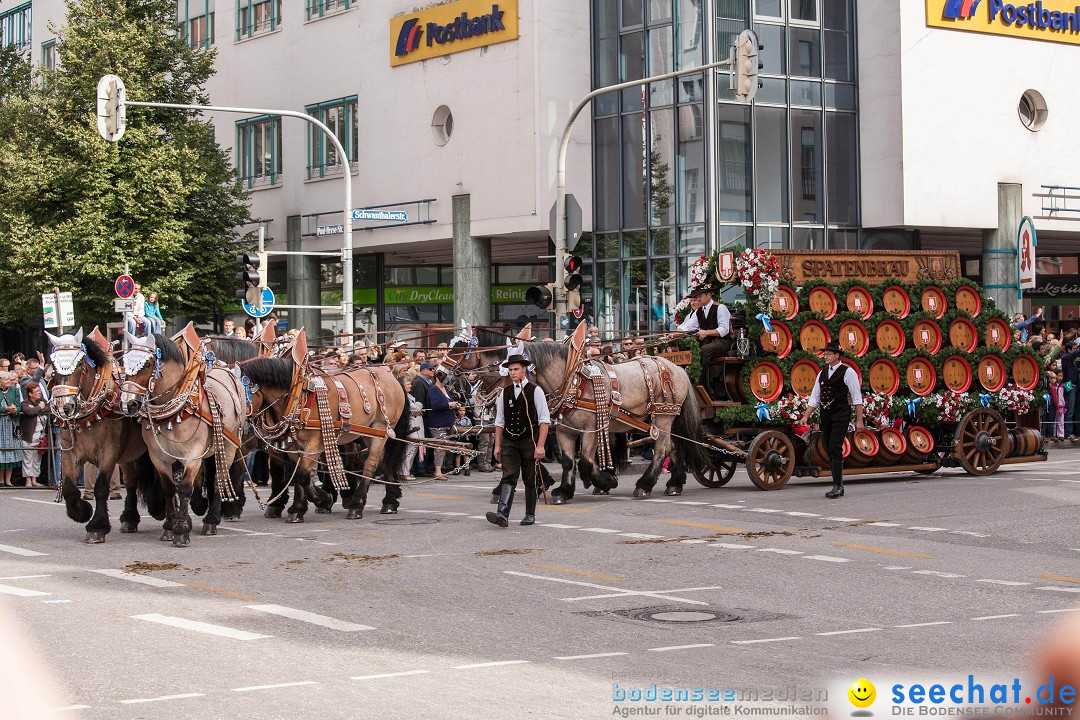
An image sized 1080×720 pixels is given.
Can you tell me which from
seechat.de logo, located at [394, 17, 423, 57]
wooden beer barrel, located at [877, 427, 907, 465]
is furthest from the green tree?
wooden beer barrel, located at [877, 427, 907, 465]

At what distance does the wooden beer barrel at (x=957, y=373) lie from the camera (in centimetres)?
2061

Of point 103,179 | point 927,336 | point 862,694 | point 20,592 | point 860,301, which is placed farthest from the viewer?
point 103,179

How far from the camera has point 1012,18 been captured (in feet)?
122

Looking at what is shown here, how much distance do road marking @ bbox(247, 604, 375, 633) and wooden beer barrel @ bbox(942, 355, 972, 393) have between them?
1258 cm

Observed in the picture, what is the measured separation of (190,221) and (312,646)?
32.0 m

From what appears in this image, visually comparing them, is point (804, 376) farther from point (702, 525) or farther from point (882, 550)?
point (882, 550)

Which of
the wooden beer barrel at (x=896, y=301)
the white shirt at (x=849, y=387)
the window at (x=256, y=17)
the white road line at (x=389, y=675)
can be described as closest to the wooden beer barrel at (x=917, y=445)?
the wooden beer barrel at (x=896, y=301)

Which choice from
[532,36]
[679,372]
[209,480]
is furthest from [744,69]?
[532,36]

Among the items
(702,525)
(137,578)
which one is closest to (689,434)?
(702,525)

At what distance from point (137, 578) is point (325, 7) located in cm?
3289

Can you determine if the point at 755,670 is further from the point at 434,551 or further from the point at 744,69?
the point at 744,69

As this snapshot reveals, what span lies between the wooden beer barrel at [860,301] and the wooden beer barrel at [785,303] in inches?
36.5

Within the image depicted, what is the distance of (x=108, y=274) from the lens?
37.3 m

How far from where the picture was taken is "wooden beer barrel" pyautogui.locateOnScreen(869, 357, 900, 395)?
65.7 ft
